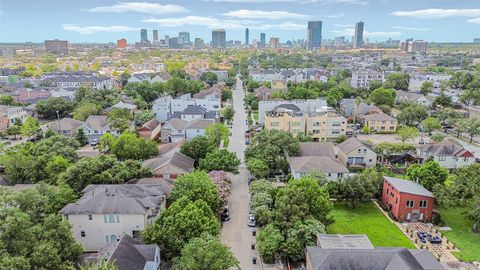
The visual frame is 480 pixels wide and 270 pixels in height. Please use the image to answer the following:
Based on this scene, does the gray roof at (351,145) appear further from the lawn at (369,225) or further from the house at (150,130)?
the house at (150,130)

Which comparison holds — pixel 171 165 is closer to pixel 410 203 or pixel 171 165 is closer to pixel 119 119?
pixel 410 203

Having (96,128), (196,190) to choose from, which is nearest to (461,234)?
(196,190)

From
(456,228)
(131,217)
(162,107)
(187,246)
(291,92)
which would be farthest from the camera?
(291,92)

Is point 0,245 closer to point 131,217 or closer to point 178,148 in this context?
point 131,217

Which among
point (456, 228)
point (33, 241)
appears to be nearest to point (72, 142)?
point (33, 241)

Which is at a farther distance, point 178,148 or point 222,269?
point 178,148

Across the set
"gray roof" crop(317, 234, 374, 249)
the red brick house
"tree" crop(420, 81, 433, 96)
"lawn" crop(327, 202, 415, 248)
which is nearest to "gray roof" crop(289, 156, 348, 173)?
"lawn" crop(327, 202, 415, 248)
